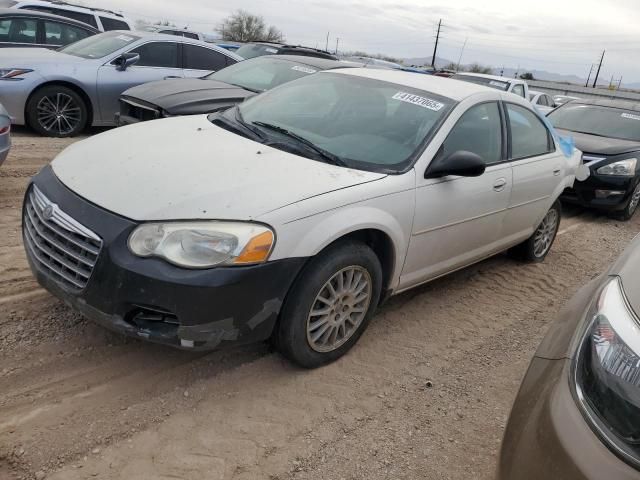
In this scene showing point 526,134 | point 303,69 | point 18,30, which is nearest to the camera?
point 526,134

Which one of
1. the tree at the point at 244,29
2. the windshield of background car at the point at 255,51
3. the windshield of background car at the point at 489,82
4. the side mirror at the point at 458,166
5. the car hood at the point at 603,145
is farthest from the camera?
the tree at the point at 244,29

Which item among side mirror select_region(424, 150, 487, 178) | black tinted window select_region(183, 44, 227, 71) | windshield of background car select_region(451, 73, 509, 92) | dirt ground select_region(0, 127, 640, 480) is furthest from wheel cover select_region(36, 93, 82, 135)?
windshield of background car select_region(451, 73, 509, 92)

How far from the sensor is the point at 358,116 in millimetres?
3723

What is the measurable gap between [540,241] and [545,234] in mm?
104

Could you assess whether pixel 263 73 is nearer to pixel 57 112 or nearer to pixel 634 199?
pixel 57 112

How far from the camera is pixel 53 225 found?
274cm

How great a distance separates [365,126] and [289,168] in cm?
82

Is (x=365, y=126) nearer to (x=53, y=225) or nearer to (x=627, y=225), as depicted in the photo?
(x=53, y=225)

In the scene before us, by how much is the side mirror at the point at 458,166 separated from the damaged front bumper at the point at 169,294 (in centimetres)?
118

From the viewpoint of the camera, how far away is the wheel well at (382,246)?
10.4ft

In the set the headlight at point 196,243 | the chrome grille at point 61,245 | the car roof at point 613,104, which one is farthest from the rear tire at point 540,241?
the car roof at point 613,104

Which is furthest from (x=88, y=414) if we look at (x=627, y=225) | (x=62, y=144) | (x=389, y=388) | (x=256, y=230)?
(x=627, y=225)

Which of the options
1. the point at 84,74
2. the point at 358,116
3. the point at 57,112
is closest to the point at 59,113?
the point at 57,112

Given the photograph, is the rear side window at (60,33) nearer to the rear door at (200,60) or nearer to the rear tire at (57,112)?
the rear door at (200,60)
